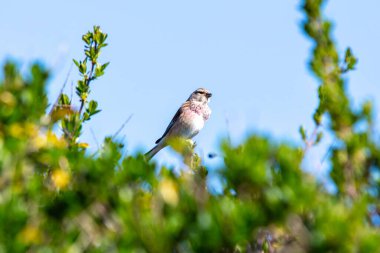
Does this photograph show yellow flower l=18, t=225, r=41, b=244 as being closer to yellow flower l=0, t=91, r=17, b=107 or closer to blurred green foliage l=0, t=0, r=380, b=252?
blurred green foliage l=0, t=0, r=380, b=252

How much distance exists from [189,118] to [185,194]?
31.7 ft

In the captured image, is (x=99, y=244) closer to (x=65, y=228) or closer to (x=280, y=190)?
(x=65, y=228)

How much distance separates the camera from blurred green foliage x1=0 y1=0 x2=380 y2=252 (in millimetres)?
3709

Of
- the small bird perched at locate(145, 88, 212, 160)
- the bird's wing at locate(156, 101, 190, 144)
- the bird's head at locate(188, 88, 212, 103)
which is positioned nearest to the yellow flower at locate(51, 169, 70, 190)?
the small bird perched at locate(145, 88, 212, 160)

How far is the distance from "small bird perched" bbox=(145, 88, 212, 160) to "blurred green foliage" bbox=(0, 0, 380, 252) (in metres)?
8.80

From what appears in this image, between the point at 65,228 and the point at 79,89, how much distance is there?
108 inches

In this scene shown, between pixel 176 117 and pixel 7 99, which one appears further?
pixel 176 117

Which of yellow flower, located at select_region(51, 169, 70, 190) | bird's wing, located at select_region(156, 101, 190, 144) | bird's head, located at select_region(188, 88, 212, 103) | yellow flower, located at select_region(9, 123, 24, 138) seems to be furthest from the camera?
bird's head, located at select_region(188, 88, 212, 103)

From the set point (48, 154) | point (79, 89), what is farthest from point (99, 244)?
point (79, 89)

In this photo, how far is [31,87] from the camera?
4.17 m

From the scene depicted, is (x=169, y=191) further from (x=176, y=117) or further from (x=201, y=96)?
(x=201, y=96)

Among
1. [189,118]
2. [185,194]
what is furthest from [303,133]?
[189,118]

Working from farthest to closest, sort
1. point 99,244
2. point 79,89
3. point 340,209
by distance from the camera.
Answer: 1. point 79,89
2. point 99,244
3. point 340,209

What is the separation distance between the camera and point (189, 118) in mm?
Answer: 13656
